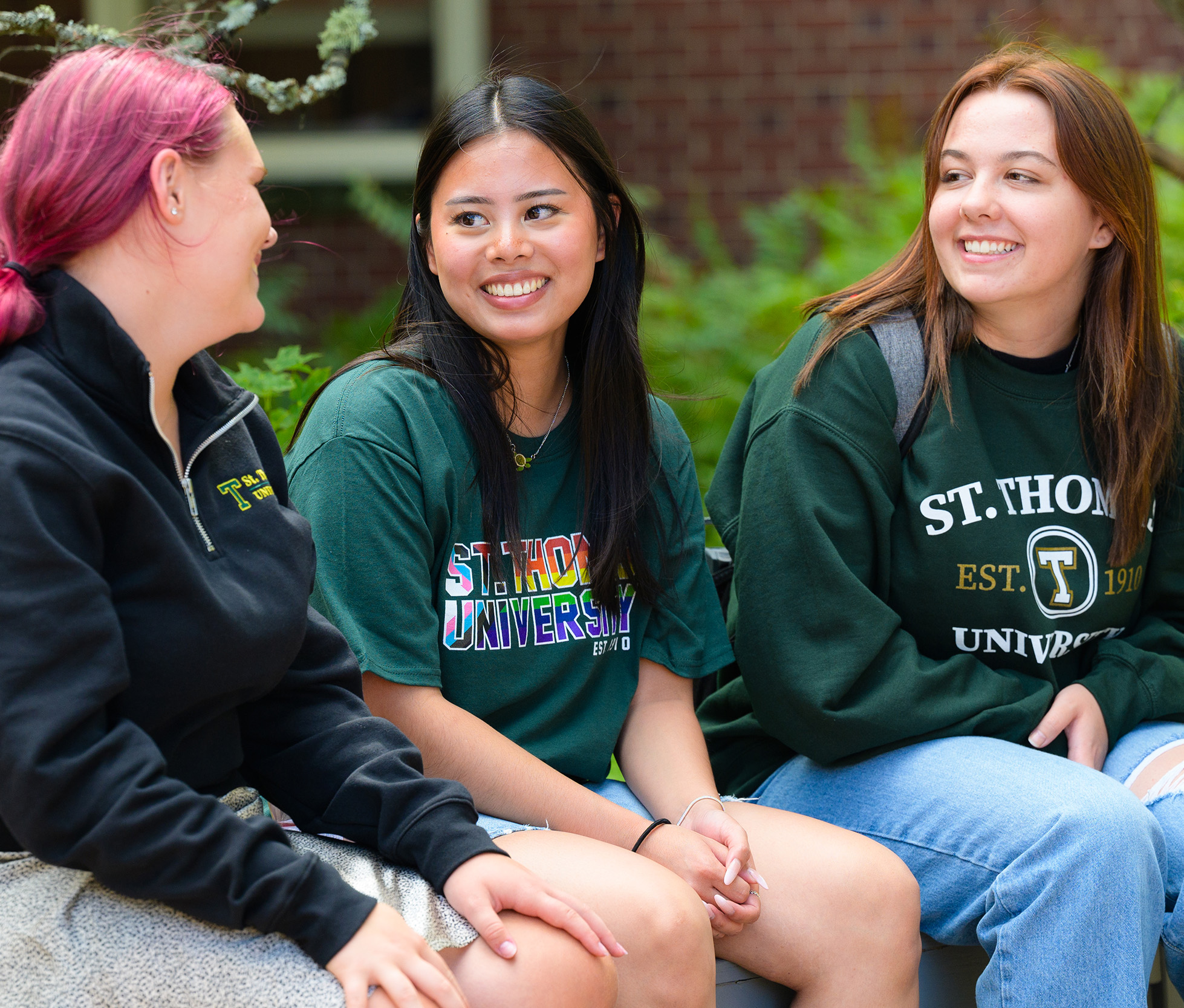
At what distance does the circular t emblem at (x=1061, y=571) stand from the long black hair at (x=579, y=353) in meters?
0.75

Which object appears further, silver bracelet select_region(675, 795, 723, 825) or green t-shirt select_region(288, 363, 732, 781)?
silver bracelet select_region(675, 795, 723, 825)

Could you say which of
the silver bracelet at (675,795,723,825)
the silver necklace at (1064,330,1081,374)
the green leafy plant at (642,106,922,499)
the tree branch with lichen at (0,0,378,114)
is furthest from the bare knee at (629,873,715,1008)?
the green leafy plant at (642,106,922,499)

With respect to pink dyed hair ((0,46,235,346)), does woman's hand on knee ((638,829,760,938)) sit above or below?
below

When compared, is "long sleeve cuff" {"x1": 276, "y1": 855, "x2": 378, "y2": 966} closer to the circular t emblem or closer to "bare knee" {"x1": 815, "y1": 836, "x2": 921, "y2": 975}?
"bare knee" {"x1": 815, "y1": 836, "x2": 921, "y2": 975}

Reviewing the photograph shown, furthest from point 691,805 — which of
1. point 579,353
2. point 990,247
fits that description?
point 990,247

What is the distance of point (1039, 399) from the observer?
2.60 m

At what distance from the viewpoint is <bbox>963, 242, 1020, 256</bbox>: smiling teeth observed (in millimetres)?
2551

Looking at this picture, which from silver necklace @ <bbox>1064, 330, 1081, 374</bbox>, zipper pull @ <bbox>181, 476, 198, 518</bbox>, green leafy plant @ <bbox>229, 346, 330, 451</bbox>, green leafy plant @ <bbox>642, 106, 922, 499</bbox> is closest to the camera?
zipper pull @ <bbox>181, 476, 198, 518</bbox>

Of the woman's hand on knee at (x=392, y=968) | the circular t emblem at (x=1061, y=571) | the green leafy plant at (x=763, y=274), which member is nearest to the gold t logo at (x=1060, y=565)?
the circular t emblem at (x=1061, y=571)


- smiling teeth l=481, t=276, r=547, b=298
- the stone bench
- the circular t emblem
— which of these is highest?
smiling teeth l=481, t=276, r=547, b=298

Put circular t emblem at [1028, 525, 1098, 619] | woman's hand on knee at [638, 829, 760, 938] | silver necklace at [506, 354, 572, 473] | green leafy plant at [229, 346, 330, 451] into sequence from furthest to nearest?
green leafy plant at [229, 346, 330, 451]
circular t emblem at [1028, 525, 1098, 619]
silver necklace at [506, 354, 572, 473]
woman's hand on knee at [638, 829, 760, 938]

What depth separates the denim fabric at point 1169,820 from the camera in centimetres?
223

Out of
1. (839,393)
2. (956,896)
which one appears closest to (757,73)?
(839,393)

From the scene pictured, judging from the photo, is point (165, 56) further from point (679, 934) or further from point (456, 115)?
point (679, 934)
